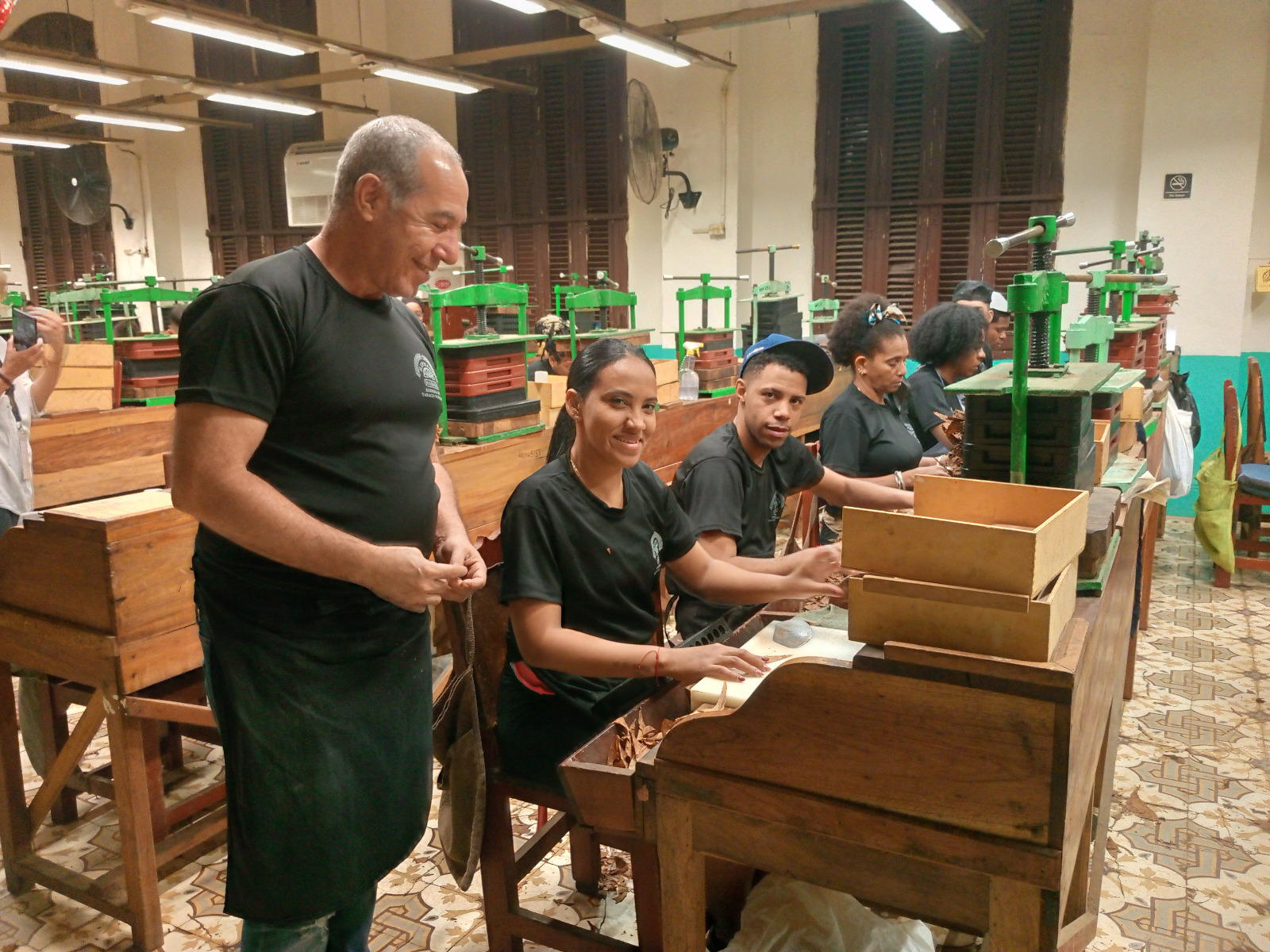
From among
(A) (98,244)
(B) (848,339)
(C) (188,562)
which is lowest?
(C) (188,562)

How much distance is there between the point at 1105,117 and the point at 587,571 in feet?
21.0

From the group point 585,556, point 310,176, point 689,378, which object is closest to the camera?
point 585,556

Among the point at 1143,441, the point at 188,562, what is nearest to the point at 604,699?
the point at 188,562

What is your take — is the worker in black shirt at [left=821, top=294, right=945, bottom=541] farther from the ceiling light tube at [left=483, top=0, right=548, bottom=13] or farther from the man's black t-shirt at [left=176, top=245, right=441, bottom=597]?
the ceiling light tube at [left=483, top=0, right=548, bottom=13]

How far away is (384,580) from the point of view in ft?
4.22

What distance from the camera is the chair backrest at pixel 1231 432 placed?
4.53 metres

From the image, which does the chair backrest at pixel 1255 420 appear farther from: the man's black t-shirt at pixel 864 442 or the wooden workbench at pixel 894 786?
the wooden workbench at pixel 894 786

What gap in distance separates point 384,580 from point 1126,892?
211 cm

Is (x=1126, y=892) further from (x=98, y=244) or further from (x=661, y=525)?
(x=98, y=244)

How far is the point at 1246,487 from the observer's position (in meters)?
4.76

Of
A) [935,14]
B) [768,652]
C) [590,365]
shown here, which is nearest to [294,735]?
[768,652]

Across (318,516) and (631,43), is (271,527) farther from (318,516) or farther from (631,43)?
(631,43)

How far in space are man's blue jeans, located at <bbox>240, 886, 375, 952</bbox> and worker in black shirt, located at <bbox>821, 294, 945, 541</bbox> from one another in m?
1.95

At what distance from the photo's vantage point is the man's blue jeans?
57.2 inches
